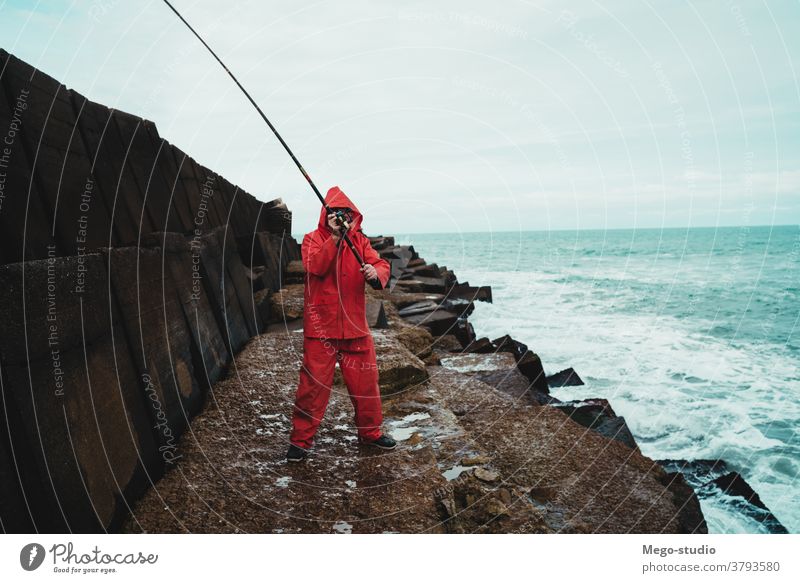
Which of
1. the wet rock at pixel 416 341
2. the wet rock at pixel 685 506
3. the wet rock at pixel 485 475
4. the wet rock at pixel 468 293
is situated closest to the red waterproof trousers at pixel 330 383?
the wet rock at pixel 485 475

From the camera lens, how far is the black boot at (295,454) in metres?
3.77

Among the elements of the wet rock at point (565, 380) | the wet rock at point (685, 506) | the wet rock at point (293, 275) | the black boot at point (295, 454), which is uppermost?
the wet rock at point (293, 275)

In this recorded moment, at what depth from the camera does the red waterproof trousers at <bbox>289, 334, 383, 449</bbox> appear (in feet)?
12.3

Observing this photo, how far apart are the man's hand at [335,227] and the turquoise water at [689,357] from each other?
4.84 metres

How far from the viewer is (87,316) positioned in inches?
116

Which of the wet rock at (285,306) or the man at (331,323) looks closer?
the man at (331,323)

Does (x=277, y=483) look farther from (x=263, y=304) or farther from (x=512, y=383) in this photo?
(x=263, y=304)

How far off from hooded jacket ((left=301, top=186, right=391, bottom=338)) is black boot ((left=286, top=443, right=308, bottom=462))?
78 centimetres

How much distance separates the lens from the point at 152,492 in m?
A: 3.24

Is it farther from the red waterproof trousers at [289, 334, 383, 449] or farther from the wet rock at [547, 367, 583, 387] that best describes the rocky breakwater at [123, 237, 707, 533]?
the wet rock at [547, 367, 583, 387]

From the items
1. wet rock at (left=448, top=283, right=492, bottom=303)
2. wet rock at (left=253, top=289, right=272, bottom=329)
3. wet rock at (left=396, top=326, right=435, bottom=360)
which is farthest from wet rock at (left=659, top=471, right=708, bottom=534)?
wet rock at (left=448, top=283, right=492, bottom=303)

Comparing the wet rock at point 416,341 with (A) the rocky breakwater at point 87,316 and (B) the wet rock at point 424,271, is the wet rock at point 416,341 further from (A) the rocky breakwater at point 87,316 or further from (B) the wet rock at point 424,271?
(B) the wet rock at point 424,271

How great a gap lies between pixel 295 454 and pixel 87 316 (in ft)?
5.28

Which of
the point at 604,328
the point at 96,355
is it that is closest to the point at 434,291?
the point at 604,328
